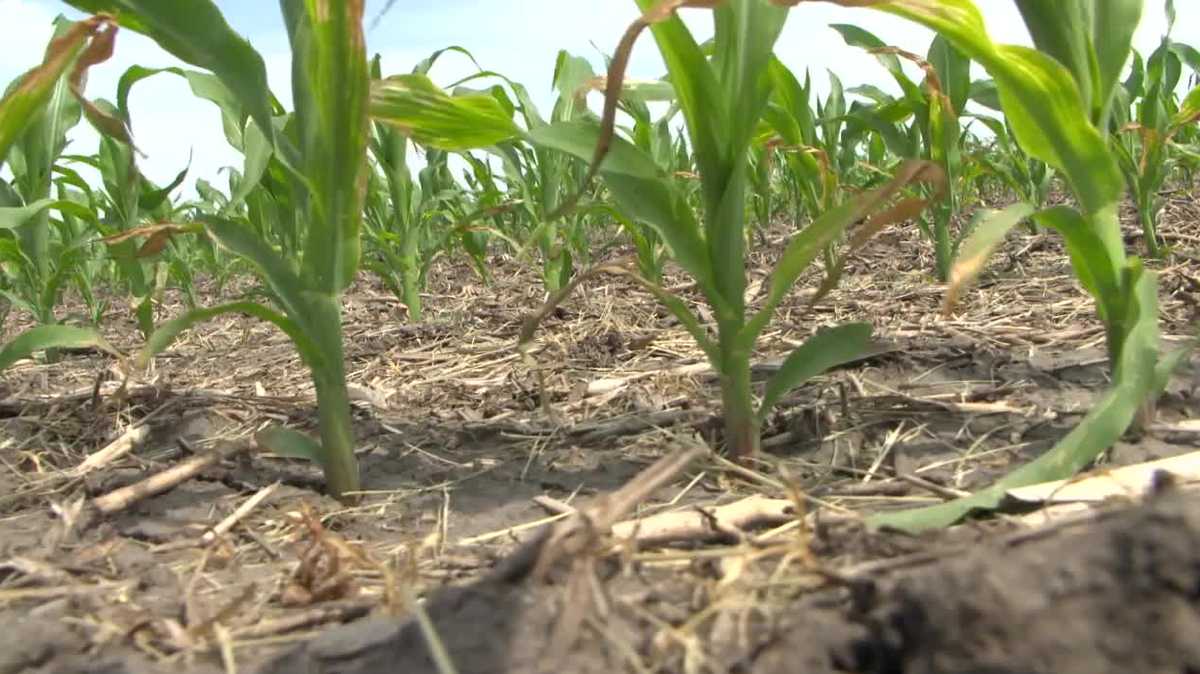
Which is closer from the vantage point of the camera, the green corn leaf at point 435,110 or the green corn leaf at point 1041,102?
the green corn leaf at point 1041,102

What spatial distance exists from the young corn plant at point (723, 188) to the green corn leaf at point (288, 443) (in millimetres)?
393

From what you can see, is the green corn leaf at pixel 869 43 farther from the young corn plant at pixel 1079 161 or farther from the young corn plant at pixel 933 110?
the young corn plant at pixel 1079 161

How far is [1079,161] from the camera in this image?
1.39m

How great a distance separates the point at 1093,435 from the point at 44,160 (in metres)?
3.04

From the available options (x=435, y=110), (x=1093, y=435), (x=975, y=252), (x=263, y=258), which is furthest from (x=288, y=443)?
(x=1093, y=435)

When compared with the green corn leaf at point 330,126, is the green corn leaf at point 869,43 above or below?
above

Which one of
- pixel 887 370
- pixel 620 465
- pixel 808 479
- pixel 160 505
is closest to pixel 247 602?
pixel 160 505

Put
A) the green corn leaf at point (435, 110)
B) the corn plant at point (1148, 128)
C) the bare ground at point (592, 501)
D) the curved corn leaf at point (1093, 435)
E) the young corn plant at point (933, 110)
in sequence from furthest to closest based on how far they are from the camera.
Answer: the young corn plant at point (933, 110), the corn plant at point (1148, 128), the green corn leaf at point (435, 110), the curved corn leaf at point (1093, 435), the bare ground at point (592, 501)

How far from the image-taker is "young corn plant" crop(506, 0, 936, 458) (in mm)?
1404

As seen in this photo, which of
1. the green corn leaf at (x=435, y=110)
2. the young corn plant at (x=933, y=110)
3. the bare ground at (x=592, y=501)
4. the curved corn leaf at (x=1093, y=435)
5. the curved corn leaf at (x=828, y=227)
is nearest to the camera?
the bare ground at (x=592, y=501)

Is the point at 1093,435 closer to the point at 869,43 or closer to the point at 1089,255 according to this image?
the point at 1089,255

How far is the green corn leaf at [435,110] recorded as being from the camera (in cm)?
151

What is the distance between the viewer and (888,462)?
1479 mm

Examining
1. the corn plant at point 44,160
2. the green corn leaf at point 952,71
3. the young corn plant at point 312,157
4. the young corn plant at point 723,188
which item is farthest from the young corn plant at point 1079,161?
the green corn leaf at point 952,71
